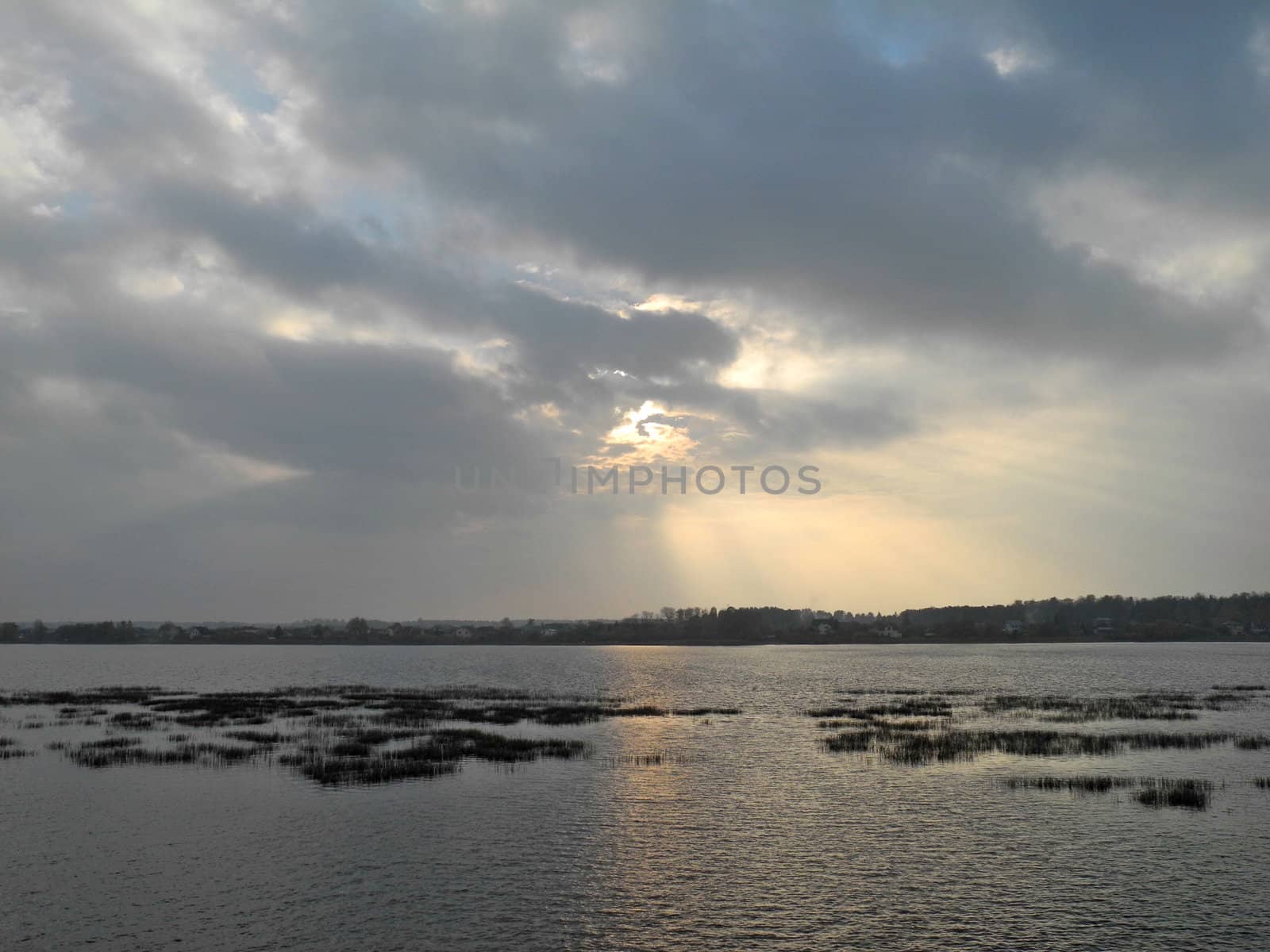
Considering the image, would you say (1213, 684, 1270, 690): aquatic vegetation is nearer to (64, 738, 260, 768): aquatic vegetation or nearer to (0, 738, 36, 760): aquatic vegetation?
(64, 738, 260, 768): aquatic vegetation

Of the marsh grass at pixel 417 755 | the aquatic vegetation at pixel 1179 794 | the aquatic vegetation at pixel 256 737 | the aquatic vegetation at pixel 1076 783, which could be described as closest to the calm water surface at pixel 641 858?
the aquatic vegetation at pixel 1179 794

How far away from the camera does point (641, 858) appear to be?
27.2 m

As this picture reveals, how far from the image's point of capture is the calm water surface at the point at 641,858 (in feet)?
69.3

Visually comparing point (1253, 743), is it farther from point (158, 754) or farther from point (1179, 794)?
point (158, 754)

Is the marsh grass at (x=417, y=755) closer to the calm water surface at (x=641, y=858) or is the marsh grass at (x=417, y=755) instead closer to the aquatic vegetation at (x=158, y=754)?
the calm water surface at (x=641, y=858)

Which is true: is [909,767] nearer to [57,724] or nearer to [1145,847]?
[1145,847]

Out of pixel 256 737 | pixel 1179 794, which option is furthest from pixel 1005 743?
pixel 256 737

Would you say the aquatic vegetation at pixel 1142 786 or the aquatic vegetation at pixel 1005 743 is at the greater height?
the aquatic vegetation at pixel 1142 786

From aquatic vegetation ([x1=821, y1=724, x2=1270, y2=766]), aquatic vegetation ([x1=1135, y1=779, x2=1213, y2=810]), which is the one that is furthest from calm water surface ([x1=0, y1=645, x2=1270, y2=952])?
aquatic vegetation ([x1=821, y1=724, x2=1270, y2=766])

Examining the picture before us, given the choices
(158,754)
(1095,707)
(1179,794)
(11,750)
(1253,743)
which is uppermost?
(1179,794)

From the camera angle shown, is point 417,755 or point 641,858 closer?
point 641,858

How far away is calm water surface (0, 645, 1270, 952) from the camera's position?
69.3ft

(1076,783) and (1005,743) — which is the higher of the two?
(1076,783)

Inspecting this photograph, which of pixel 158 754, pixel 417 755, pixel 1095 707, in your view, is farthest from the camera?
pixel 1095 707
